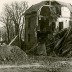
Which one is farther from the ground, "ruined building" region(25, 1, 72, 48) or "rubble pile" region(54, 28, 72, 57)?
"ruined building" region(25, 1, 72, 48)

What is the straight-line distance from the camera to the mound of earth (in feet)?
78.8

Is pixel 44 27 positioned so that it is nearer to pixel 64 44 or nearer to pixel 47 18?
pixel 47 18

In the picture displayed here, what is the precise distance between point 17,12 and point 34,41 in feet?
26.5

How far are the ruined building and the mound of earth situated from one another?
11439 millimetres

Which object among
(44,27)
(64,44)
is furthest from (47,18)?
(64,44)

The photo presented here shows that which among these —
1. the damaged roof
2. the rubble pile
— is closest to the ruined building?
the damaged roof

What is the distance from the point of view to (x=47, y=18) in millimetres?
37906

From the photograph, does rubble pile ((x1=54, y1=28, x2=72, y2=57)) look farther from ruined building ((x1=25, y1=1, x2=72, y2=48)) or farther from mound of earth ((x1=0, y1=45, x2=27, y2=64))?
mound of earth ((x1=0, y1=45, x2=27, y2=64))

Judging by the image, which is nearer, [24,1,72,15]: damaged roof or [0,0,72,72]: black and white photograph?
[0,0,72,72]: black and white photograph

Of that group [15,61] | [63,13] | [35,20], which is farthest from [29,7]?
[15,61]

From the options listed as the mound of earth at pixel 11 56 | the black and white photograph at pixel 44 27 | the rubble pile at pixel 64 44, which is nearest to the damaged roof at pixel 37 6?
the black and white photograph at pixel 44 27

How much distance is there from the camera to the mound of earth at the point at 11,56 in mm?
24016

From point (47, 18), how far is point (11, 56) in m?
14.7

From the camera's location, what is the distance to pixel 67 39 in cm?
3275
